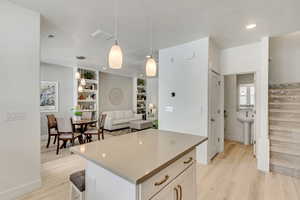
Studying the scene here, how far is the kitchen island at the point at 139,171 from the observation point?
99 cm

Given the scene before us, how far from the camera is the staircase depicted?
2.82m

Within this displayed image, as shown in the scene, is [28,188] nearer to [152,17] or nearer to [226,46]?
[152,17]

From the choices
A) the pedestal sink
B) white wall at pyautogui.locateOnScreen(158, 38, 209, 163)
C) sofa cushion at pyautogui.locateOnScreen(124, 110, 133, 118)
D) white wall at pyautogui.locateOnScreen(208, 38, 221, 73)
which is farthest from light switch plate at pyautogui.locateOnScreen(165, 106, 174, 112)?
sofa cushion at pyautogui.locateOnScreen(124, 110, 133, 118)

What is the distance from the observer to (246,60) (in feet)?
11.7

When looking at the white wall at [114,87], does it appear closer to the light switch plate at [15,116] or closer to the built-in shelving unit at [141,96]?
the built-in shelving unit at [141,96]

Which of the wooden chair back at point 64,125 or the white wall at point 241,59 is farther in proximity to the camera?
the wooden chair back at point 64,125

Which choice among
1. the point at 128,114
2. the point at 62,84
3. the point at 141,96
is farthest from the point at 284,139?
the point at 141,96

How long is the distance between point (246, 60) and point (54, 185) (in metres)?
4.66

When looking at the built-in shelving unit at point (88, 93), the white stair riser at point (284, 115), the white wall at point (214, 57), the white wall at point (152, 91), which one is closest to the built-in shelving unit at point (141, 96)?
the white wall at point (152, 91)

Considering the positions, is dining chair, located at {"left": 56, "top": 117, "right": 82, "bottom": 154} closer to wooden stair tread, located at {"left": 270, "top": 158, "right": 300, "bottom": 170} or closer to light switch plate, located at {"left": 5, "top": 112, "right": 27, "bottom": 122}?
light switch plate, located at {"left": 5, "top": 112, "right": 27, "bottom": 122}

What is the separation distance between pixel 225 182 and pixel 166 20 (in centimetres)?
293

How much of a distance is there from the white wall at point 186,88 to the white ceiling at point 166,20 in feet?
0.91

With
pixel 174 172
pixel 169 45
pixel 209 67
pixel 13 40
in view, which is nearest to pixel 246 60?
pixel 209 67

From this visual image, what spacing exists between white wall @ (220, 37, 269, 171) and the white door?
1.72ft
